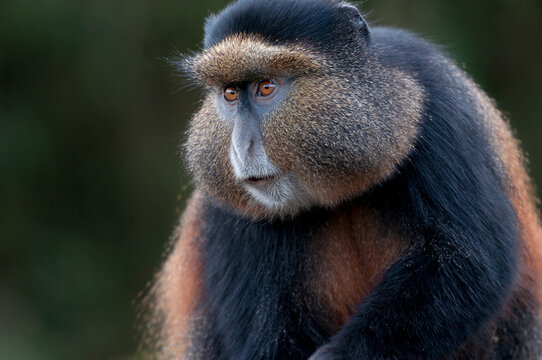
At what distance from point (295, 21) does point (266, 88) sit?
13.6 inches

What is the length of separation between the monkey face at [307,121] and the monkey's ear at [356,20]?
0.12 metres

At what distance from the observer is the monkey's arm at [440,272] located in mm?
3697

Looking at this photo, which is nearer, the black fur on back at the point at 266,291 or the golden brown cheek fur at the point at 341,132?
the golden brown cheek fur at the point at 341,132

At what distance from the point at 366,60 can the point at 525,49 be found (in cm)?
451

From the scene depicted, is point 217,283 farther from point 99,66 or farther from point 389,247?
point 99,66

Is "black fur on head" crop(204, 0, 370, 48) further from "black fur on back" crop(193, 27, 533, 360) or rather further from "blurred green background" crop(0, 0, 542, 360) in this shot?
"blurred green background" crop(0, 0, 542, 360)

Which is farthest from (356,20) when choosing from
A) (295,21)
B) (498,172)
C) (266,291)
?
(266,291)

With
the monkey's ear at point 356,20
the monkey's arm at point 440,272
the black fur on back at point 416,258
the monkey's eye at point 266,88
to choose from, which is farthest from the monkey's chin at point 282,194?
the monkey's ear at point 356,20

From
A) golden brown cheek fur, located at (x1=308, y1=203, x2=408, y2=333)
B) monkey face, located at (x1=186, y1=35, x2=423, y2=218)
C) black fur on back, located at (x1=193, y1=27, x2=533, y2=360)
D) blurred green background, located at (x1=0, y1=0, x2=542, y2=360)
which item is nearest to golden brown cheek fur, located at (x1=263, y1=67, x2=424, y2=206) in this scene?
monkey face, located at (x1=186, y1=35, x2=423, y2=218)

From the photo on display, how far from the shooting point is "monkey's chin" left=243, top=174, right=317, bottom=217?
3.70m

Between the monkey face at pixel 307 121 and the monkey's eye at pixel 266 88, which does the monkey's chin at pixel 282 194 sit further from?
the monkey's eye at pixel 266 88

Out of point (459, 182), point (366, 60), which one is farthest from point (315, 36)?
point (459, 182)

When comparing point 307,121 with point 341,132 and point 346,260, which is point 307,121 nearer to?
point 341,132

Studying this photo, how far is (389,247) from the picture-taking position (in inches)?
157
